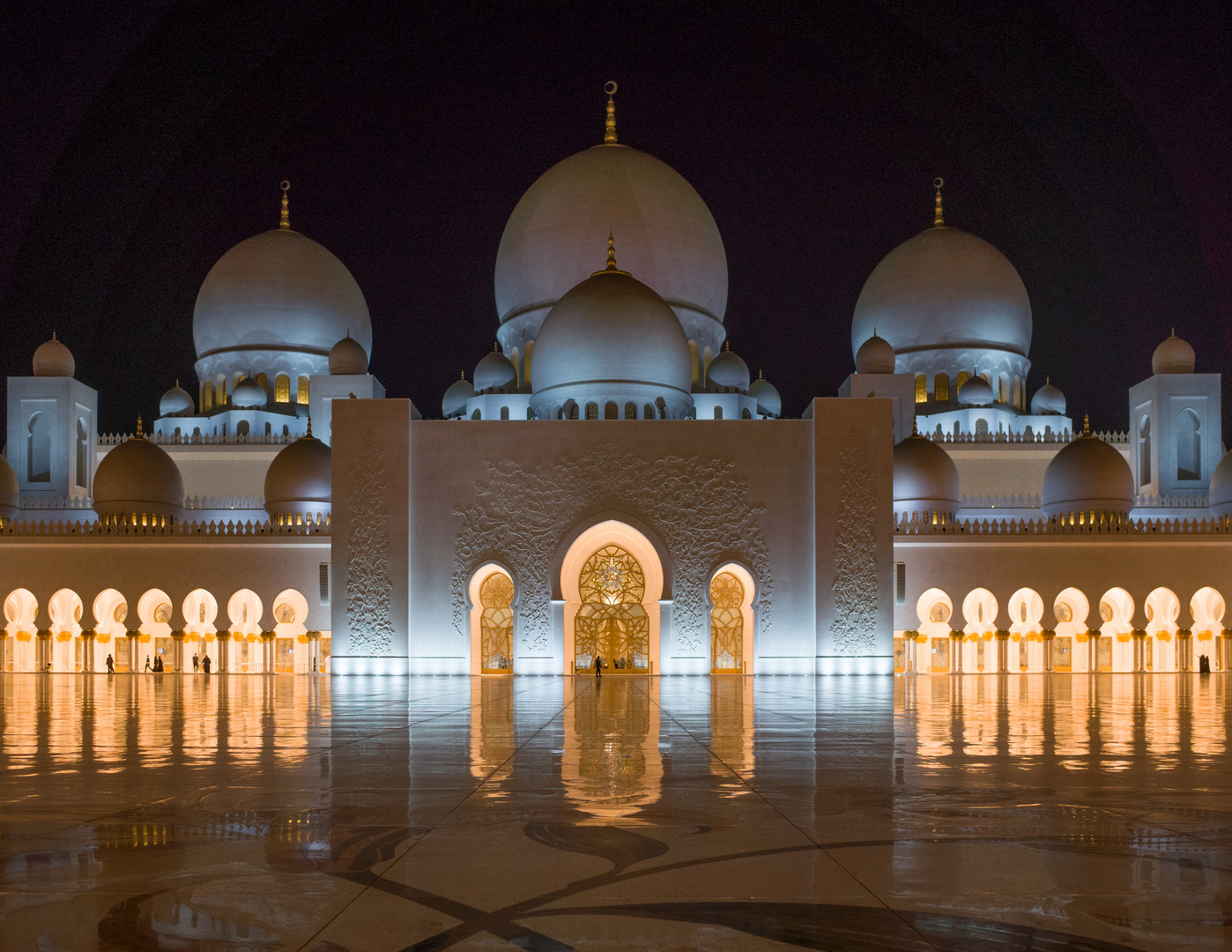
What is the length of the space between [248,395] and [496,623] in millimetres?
10214

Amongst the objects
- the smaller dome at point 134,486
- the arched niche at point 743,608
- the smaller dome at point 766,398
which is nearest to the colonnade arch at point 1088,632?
the arched niche at point 743,608

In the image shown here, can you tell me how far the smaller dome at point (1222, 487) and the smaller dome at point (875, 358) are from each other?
623cm

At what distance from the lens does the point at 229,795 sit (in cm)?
348

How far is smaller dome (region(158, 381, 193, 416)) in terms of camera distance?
84.3 feet

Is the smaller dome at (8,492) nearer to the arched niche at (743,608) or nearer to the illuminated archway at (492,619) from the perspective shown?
the illuminated archway at (492,619)

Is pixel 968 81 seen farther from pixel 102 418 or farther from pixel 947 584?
pixel 102 418

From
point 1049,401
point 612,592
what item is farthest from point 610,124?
point 612,592

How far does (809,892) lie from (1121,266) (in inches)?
832

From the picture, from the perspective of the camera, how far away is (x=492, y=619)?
1753cm

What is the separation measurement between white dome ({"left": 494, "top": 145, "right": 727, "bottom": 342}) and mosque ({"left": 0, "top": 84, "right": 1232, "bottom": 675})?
0.06 meters

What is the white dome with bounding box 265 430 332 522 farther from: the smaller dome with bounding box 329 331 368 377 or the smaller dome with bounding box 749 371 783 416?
the smaller dome with bounding box 749 371 783 416

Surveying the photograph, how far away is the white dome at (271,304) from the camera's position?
2547 cm

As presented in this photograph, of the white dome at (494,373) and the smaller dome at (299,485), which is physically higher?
the white dome at (494,373)

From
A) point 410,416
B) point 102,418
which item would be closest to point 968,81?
point 410,416
